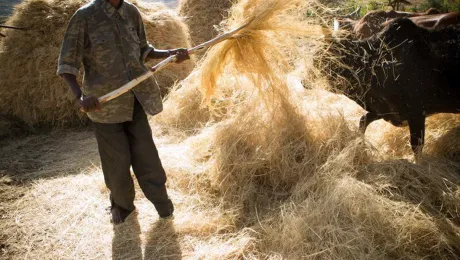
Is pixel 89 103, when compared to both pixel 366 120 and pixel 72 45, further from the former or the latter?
pixel 366 120

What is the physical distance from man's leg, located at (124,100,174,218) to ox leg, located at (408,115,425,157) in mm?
2101

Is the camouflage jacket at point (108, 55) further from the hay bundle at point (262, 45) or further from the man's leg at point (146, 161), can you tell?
the hay bundle at point (262, 45)

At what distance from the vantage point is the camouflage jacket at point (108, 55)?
2.35 metres

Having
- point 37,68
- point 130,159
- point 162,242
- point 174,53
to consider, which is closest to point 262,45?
point 174,53

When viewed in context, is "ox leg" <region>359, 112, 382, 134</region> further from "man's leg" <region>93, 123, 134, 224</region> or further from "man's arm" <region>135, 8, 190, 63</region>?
"man's leg" <region>93, 123, 134, 224</region>

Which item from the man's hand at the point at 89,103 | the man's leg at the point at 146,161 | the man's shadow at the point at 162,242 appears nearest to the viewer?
the man's hand at the point at 89,103

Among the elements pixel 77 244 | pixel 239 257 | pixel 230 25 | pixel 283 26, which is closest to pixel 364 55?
pixel 283 26

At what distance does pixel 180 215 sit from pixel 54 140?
3085 millimetres

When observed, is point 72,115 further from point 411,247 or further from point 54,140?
point 411,247

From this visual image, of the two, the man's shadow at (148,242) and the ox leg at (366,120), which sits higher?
the ox leg at (366,120)

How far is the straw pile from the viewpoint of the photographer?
2301mm

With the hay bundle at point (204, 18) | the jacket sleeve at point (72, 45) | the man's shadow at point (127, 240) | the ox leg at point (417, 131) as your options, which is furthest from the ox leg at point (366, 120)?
the hay bundle at point (204, 18)

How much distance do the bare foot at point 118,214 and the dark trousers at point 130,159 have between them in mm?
48

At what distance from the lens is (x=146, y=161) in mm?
2748
